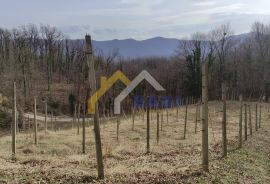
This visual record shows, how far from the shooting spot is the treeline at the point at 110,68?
60.2 meters

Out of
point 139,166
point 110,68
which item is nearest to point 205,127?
point 139,166

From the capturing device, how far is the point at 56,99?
63406mm

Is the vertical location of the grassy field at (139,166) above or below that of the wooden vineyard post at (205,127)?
below

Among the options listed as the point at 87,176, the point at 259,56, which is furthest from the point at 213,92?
the point at 87,176

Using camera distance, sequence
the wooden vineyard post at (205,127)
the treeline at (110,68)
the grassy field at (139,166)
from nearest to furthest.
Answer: the grassy field at (139,166) < the wooden vineyard post at (205,127) < the treeline at (110,68)

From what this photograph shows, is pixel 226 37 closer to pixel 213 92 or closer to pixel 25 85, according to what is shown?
pixel 213 92

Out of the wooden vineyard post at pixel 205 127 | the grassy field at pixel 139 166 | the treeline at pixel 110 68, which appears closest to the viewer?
the grassy field at pixel 139 166

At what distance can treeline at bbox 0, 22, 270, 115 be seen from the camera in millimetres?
60188

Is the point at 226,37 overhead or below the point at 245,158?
overhead

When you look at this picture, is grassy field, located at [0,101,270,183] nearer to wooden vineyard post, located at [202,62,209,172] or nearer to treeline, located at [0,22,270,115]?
wooden vineyard post, located at [202,62,209,172]

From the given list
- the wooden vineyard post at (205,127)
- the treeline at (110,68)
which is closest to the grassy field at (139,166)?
the wooden vineyard post at (205,127)

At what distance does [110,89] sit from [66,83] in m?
21.3

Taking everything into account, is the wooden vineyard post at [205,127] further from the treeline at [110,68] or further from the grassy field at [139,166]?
the treeline at [110,68]

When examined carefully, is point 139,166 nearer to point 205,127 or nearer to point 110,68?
point 205,127
